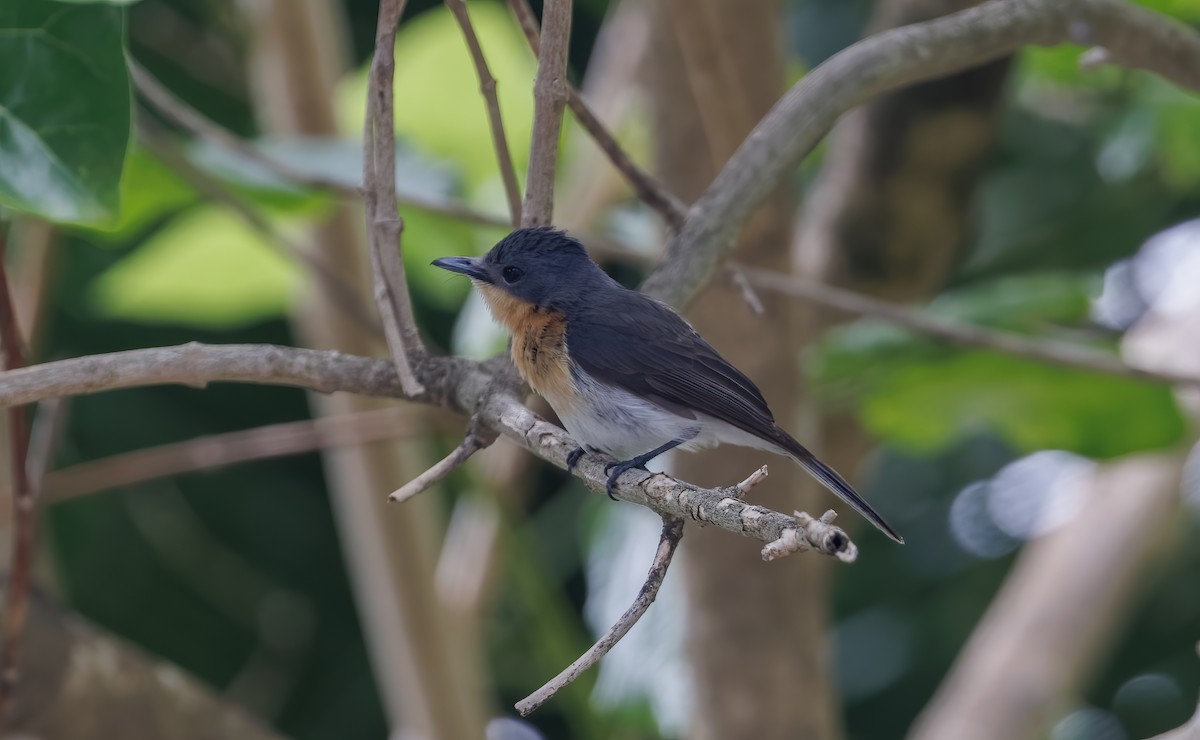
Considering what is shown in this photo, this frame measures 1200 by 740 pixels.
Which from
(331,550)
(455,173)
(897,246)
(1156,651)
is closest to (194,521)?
(331,550)

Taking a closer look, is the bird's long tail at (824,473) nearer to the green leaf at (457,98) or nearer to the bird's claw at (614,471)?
the bird's claw at (614,471)

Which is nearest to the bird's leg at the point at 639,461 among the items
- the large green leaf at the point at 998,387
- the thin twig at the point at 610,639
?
the thin twig at the point at 610,639

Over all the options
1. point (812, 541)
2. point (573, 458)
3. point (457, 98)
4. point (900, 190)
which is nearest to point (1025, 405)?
point (900, 190)

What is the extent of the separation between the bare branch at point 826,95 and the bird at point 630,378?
0.20 meters

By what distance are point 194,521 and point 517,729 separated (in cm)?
150

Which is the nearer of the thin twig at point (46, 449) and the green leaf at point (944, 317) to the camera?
the thin twig at point (46, 449)

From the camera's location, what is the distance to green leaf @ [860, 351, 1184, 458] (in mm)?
2893

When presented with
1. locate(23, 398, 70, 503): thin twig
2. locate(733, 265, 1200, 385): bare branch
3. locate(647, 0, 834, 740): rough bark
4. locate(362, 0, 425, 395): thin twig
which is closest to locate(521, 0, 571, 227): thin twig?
locate(362, 0, 425, 395): thin twig

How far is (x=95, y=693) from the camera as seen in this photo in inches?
90.9

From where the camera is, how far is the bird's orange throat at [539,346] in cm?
219

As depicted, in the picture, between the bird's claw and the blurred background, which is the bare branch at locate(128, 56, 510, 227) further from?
the bird's claw

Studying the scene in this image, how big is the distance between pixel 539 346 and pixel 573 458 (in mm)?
704

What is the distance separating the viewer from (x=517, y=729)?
400 cm

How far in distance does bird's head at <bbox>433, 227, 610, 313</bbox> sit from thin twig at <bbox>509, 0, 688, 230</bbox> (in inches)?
8.9
